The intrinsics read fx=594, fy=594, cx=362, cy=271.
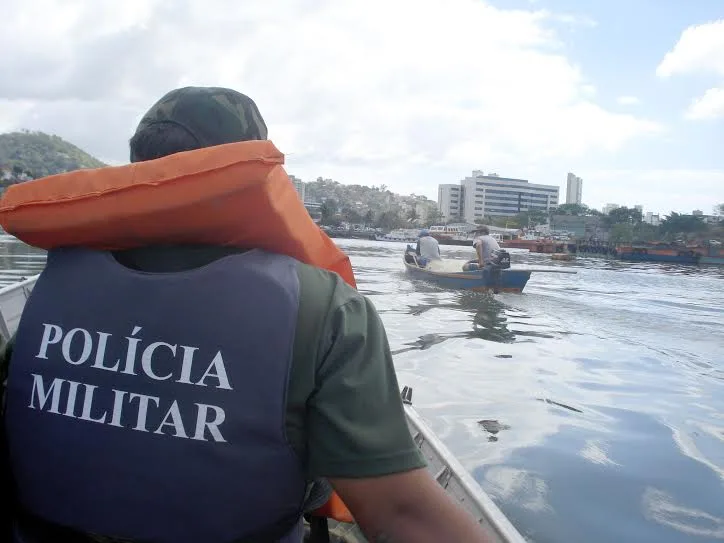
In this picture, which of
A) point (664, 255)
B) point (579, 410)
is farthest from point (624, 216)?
point (579, 410)

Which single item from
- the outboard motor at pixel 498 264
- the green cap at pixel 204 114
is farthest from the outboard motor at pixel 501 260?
the green cap at pixel 204 114

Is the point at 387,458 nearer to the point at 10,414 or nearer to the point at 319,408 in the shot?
the point at 319,408

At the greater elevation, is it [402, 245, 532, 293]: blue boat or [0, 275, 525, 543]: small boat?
[0, 275, 525, 543]: small boat

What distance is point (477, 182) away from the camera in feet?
566

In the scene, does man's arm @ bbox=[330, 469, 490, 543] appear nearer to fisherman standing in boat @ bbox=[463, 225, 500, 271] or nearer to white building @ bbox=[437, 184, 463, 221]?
fisherman standing in boat @ bbox=[463, 225, 500, 271]

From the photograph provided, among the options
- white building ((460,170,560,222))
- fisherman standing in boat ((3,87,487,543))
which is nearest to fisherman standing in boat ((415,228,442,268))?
fisherman standing in boat ((3,87,487,543))

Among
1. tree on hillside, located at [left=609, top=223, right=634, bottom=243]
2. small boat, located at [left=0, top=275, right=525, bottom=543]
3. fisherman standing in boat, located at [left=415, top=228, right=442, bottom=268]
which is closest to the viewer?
small boat, located at [left=0, top=275, right=525, bottom=543]

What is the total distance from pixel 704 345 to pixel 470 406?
19.6ft

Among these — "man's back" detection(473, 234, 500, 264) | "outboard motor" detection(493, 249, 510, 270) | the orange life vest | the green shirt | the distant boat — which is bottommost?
the distant boat

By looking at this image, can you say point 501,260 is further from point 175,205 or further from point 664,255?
point 664,255

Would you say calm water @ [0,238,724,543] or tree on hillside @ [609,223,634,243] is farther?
tree on hillside @ [609,223,634,243]

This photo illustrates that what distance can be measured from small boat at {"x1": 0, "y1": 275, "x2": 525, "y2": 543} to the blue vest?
67 centimetres

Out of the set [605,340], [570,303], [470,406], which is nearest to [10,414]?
[470,406]

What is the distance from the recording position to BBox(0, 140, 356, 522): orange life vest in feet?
4.01
